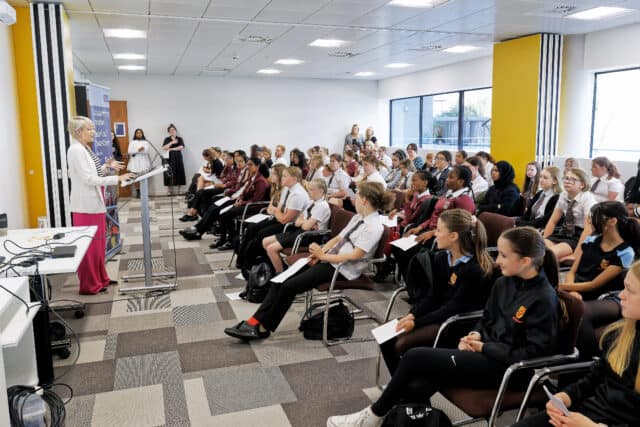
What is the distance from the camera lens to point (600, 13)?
6738 millimetres

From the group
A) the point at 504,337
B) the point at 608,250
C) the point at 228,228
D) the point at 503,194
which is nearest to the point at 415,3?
the point at 503,194

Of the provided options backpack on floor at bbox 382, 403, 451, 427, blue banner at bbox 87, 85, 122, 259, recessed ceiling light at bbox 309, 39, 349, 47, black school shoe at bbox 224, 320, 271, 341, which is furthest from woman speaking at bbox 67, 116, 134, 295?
recessed ceiling light at bbox 309, 39, 349, 47

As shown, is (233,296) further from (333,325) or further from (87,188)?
(87,188)

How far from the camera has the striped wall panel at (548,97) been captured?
8.08 metres

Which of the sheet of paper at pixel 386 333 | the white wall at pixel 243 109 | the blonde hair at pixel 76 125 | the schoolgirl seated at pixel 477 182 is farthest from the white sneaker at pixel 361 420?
the white wall at pixel 243 109

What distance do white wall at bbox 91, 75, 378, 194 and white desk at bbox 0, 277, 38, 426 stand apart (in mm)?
10801

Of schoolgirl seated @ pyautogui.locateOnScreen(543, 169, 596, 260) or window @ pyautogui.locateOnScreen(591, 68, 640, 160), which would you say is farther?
window @ pyautogui.locateOnScreen(591, 68, 640, 160)

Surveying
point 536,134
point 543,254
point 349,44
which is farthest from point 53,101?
point 536,134

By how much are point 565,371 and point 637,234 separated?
1.50m

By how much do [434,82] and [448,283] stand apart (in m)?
10.4

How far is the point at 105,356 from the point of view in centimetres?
359

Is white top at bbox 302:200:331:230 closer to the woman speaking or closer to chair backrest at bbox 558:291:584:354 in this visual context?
the woman speaking

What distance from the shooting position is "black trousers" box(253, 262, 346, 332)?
369cm

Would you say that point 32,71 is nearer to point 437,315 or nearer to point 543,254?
point 437,315
